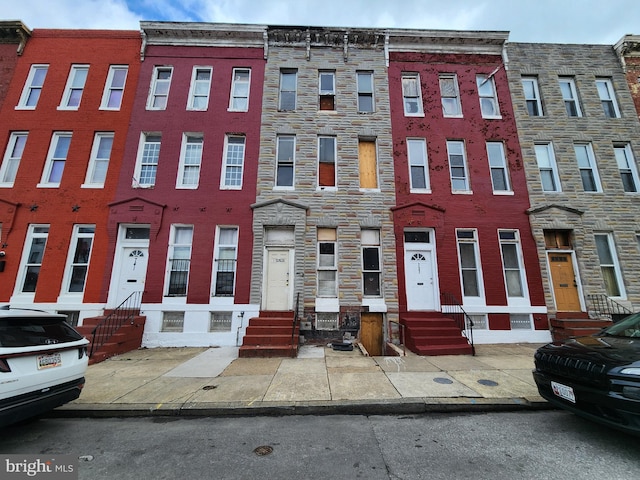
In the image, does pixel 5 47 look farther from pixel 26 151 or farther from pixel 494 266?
pixel 494 266

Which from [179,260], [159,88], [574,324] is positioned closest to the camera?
[574,324]

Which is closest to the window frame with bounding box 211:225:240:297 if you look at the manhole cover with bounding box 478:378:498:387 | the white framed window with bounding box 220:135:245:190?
the white framed window with bounding box 220:135:245:190

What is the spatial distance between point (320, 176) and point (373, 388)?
26.6 ft

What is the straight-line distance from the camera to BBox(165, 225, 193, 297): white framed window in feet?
33.4

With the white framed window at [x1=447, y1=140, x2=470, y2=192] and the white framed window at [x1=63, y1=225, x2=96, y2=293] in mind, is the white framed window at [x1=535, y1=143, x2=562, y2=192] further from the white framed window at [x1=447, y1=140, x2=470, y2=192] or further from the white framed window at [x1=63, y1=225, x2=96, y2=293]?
the white framed window at [x1=63, y1=225, x2=96, y2=293]

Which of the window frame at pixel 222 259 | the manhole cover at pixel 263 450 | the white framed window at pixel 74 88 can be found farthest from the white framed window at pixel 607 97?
the white framed window at pixel 74 88

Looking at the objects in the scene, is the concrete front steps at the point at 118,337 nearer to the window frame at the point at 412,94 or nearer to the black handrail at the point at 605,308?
the window frame at the point at 412,94

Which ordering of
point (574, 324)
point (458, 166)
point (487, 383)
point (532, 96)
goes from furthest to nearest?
point (532, 96) → point (458, 166) → point (574, 324) → point (487, 383)

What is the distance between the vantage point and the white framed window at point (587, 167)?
1161cm

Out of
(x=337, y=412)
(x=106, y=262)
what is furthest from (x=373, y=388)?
(x=106, y=262)

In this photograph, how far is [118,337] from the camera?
8570 millimetres

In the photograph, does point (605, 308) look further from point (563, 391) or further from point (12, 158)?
point (12, 158)

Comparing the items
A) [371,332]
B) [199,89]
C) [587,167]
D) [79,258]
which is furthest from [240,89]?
[587,167]

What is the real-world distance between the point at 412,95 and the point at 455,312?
9255mm
